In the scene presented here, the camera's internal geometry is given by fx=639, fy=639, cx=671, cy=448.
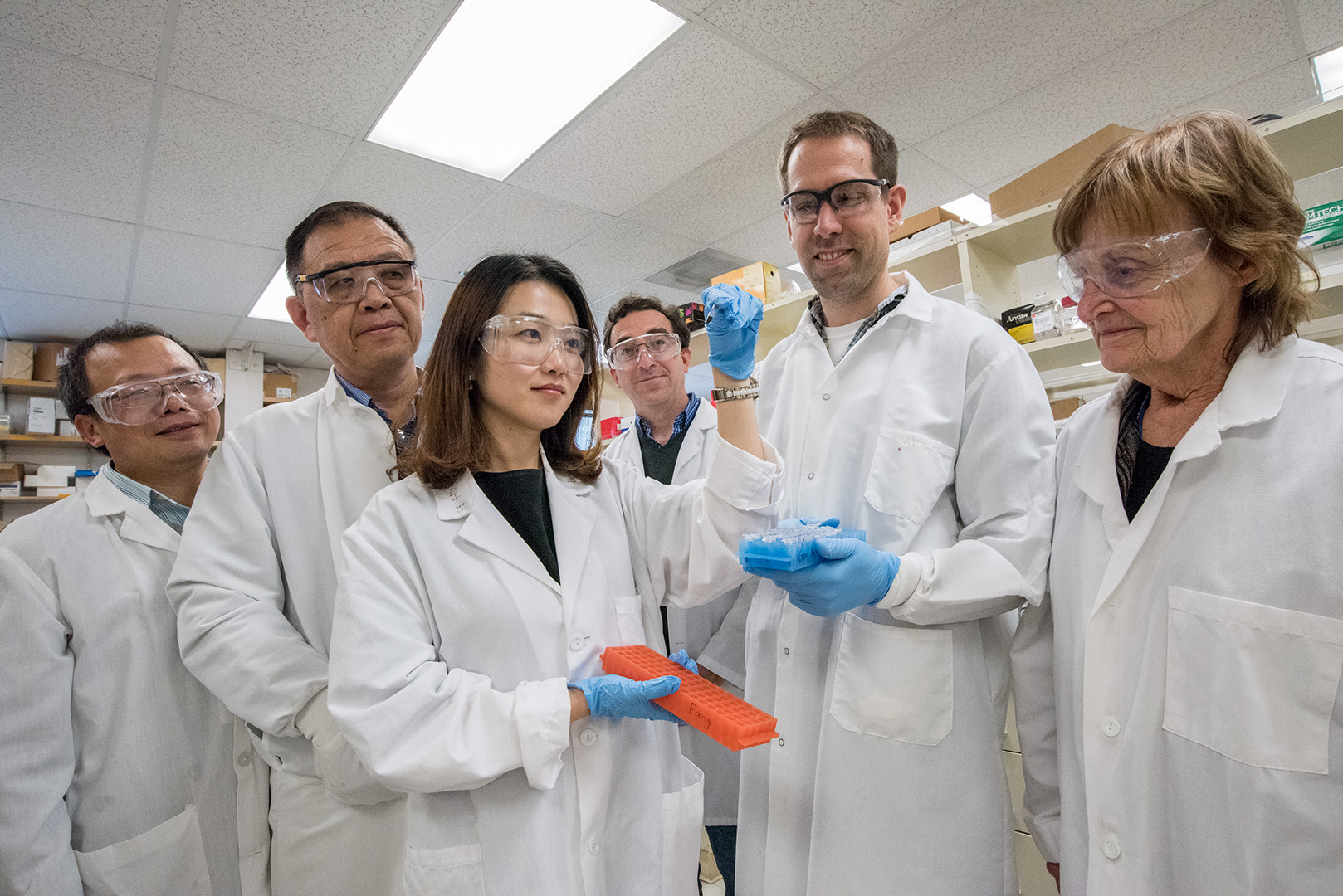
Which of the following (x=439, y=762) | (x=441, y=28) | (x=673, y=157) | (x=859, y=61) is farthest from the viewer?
(x=673, y=157)

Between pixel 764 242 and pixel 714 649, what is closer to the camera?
pixel 714 649

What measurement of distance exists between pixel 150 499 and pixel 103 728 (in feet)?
1.71

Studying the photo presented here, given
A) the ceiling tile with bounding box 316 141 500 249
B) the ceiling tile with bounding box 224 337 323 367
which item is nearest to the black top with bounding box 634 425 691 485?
the ceiling tile with bounding box 316 141 500 249

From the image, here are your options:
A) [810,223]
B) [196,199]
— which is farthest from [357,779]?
[196,199]

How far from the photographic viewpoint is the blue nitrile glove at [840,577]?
105 centimetres

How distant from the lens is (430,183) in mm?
3332

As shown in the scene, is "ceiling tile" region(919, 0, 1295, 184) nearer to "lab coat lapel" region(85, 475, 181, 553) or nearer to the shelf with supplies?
the shelf with supplies

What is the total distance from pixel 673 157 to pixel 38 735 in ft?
10.1

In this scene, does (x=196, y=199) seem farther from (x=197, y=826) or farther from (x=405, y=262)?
(x=197, y=826)

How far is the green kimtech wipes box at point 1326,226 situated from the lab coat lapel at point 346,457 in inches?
107

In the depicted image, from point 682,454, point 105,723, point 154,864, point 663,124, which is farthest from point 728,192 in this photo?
point 154,864

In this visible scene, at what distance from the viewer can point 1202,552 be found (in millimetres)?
944

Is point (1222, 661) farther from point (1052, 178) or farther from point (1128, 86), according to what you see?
point (1128, 86)

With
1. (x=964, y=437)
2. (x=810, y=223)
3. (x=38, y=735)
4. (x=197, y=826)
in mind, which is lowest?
(x=197, y=826)
